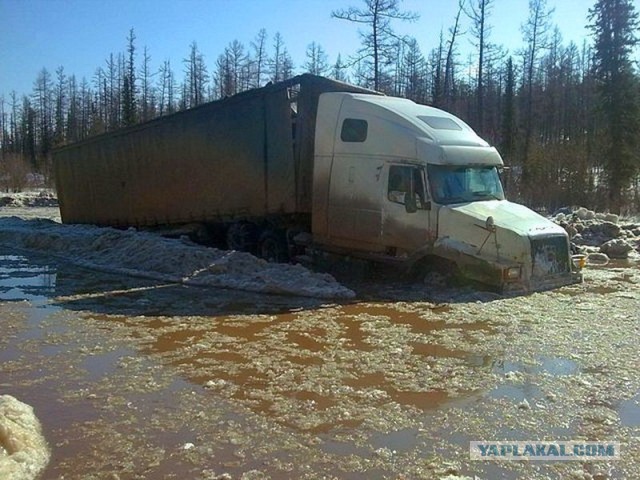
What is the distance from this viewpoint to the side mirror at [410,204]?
455 inches

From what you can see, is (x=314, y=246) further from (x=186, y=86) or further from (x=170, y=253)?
(x=186, y=86)

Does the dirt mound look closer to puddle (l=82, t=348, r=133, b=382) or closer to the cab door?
the cab door

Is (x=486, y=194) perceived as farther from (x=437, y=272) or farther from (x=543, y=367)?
(x=543, y=367)

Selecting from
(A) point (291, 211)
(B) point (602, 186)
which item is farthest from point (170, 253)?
(B) point (602, 186)

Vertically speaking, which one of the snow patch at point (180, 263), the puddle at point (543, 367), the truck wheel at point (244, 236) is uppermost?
the truck wheel at point (244, 236)

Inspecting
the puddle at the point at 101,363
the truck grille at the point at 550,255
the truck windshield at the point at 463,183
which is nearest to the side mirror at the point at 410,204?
the truck windshield at the point at 463,183

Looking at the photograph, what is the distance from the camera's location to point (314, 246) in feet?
44.6

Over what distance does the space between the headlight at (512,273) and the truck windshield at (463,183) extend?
5.37ft

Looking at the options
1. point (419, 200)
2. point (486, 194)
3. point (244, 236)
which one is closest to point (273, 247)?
point (244, 236)

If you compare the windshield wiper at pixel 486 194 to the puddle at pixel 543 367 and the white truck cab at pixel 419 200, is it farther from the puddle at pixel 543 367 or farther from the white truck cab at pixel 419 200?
the puddle at pixel 543 367

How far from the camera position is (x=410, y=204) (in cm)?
1161

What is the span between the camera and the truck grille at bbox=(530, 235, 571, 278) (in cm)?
1091

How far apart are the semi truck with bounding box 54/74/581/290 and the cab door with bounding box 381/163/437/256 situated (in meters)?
0.02

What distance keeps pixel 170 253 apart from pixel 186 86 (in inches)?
2466
